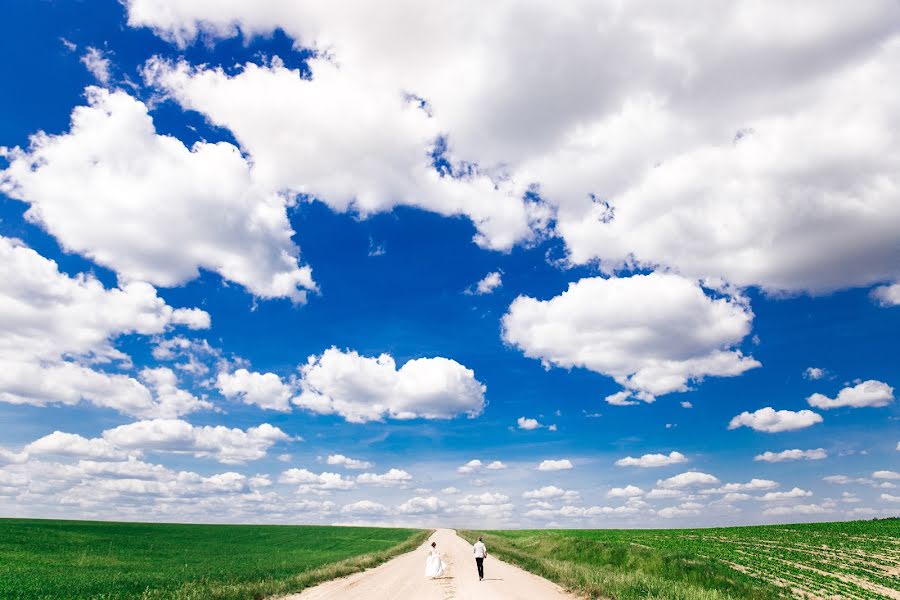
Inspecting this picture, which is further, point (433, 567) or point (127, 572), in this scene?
point (127, 572)

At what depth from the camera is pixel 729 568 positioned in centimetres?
3400

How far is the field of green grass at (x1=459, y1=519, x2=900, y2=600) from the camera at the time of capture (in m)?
22.5

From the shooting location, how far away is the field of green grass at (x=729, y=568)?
73.9 ft

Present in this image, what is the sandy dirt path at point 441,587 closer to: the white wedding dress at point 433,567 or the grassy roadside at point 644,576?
the white wedding dress at point 433,567

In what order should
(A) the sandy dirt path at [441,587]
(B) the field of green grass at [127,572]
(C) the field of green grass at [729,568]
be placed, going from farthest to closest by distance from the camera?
(B) the field of green grass at [127,572]
(A) the sandy dirt path at [441,587]
(C) the field of green grass at [729,568]

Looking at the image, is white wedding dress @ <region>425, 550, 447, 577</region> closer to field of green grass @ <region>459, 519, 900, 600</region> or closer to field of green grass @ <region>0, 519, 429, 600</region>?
field of green grass @ <region>0, 519, 429, 600</region>

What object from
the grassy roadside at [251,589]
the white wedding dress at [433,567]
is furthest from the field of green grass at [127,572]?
the white wedding dress at [433,567]

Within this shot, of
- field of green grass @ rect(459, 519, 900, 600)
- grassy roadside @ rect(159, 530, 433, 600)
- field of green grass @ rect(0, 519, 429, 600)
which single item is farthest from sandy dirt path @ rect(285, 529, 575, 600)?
field of green grass @ rect(0, 519, 429, 600)

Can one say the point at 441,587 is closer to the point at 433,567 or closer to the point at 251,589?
the point at 433,567

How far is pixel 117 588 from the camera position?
25734 mm

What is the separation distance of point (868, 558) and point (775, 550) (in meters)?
7.99

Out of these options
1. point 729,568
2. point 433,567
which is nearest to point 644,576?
point 433,567

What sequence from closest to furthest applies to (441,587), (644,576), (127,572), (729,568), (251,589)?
(251,589) < (644,576) < (441,587) < (729,568) < (127,572)

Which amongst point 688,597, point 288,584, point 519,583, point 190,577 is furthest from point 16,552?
point 688,597
